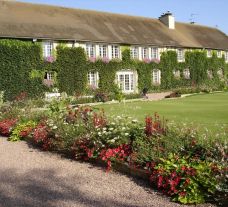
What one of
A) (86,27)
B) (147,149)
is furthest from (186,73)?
(147,149)

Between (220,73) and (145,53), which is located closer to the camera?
(145,53)

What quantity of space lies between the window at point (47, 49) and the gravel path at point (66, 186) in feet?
75.4

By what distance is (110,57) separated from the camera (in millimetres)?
36500

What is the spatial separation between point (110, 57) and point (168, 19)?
12.8 meters

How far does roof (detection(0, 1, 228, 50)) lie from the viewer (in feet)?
105

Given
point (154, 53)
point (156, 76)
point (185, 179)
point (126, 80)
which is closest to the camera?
point (185, 179)

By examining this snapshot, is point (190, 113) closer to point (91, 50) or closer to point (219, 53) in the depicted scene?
point (91, 50)

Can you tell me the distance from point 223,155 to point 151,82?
3341 cm

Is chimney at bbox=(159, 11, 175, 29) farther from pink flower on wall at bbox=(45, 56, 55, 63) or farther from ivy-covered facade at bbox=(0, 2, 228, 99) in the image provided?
pink flower on wall at bbox=(45, 56, 55, 63)

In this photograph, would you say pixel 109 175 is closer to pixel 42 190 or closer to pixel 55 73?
pixel 42 190

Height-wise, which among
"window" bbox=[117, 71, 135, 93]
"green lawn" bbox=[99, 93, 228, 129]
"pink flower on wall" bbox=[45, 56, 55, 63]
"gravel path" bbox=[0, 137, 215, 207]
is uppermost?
"pink flower on wall" bbox=[45, 56, 55, 63]

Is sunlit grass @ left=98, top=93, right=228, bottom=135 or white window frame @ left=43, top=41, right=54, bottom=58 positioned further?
white window frame @ left=43, top=41, right=54, bottom=58

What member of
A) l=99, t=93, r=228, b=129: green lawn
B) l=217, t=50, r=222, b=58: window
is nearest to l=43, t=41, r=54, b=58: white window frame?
l=99, t=93, r=228, b=129: green lawn

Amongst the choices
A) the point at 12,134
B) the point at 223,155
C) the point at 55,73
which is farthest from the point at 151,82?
the point at 223,155
